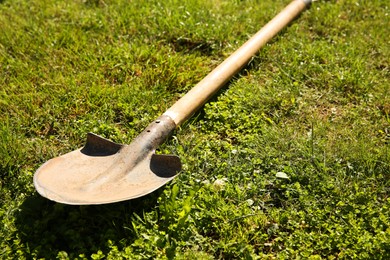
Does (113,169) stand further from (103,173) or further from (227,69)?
(227,69)

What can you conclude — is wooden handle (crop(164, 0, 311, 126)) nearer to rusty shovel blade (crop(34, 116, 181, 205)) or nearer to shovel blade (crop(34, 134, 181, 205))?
rusty shovel blade (crop(34, 116, 181, 205))

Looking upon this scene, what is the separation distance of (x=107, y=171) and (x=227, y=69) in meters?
1.21

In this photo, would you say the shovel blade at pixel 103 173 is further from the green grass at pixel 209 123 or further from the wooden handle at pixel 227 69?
the wooden handle at pixel 227 69

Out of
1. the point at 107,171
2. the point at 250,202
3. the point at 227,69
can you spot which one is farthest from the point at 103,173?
the point at 227,69

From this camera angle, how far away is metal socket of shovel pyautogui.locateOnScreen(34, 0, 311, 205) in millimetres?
2295

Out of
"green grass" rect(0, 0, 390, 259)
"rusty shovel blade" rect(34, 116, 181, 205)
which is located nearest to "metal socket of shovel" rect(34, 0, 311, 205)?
"rusty shovel blade" rect(34, 116, 181, 205)

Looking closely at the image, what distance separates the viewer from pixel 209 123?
3.08 metres

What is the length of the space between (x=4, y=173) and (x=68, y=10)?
6.53 feet

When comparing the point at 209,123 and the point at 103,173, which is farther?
the point at 209,123

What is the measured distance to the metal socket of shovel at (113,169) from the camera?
2295mm

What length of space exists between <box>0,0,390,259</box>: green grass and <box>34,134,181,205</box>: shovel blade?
0.39ft

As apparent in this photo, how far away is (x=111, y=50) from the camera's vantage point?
12.1 feet

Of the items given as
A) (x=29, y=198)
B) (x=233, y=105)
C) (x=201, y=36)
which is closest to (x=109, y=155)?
(x=29, y=198)

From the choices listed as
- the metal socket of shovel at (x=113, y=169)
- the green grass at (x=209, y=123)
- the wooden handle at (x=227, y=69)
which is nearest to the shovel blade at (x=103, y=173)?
the metal socket of shovel at (x=113, y=169)
